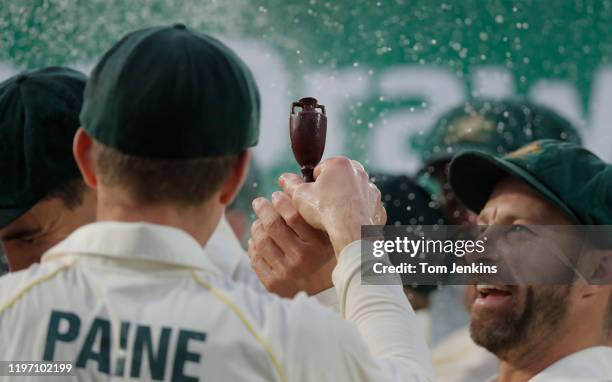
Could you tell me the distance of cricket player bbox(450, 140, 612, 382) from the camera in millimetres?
2562

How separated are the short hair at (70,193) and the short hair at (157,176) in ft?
1.78

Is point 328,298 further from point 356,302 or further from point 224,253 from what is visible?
point 224,253

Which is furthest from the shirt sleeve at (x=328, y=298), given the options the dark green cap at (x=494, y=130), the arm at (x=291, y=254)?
the dark green cap at (x=494, y=130)

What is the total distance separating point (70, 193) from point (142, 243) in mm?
608

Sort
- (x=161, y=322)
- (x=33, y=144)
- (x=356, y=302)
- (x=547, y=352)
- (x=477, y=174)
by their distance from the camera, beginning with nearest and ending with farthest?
1. (x=161, y=322)
2. (x=356, y=302)
3. (x=33, y=144)
4. (x=547, y=352)
5. (x=477, y=174)

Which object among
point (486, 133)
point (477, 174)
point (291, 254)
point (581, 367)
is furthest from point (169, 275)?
point (486, 133)

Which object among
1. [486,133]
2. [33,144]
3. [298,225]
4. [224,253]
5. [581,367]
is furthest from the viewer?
[486,133]

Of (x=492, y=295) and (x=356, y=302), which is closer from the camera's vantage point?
(x=356, y=302)

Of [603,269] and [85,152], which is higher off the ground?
[85,152]

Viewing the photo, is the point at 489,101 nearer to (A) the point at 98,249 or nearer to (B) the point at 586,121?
(B) the point at 586,121

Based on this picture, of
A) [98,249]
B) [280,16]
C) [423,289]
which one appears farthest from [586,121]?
[98,249]

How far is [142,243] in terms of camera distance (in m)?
1.32

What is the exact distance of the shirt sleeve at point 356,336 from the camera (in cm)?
129

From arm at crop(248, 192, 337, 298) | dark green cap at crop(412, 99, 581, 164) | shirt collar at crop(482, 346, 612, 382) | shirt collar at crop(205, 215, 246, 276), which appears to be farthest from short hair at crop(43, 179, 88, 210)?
dark green cap at crop(412, 99, 581, 164)
